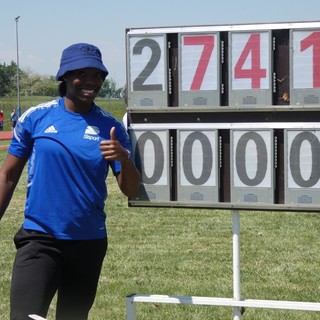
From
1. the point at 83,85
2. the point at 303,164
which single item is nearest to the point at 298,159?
the point at 303,164

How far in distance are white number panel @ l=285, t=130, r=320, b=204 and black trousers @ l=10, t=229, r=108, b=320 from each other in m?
1.48

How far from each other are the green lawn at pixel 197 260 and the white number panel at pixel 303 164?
1.85 m

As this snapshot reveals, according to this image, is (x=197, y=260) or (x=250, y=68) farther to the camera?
(x=197, y=260)

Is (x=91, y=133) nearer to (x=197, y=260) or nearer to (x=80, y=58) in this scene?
(x=80, y=58)

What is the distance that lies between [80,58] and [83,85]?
0.15 metres

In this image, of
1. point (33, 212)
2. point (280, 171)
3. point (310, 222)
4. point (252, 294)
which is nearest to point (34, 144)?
point (33, 212)

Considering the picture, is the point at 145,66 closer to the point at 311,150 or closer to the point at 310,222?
the point at 311,150

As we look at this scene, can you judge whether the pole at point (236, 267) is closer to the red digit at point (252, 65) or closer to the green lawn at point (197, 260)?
the red digit at point (252, 65)

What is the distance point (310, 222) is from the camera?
39.4 feet

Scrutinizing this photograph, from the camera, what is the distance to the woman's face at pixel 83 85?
4.70 meters

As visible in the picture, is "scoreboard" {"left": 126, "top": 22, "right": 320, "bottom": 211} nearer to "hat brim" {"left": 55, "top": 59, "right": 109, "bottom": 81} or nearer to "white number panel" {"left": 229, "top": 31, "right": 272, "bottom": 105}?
"white number panel" {"left": 229, "top": 31, "right": 272, "bottom": 105}

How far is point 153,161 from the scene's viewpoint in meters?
5.75

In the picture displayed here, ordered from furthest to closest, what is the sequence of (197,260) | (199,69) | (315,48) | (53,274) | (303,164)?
(197,260), (199,69), (303,164), (315,48), (53,274)

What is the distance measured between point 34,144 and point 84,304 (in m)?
0.96
